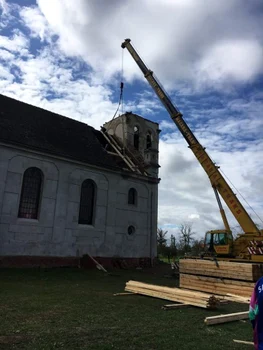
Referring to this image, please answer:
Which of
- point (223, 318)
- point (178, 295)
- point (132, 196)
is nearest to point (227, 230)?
point (178, 295)

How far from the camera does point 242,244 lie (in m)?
16.8

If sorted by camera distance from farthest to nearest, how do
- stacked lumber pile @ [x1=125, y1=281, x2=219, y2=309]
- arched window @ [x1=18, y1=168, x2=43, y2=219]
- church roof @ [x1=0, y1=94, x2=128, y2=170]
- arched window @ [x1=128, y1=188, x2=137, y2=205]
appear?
arched window @ [x1=128, y1=188, x2=137, y2=205] < church roof @ [x1=0, y1=94, x2=128, y2=170] < arched window @ [x1=18, y1=168, x2=43, y2=219] < stacked lumber pile @ [x1=125, y1=281, x2=219, y2=309]

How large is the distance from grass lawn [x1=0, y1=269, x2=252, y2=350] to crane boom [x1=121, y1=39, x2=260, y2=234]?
285 inches

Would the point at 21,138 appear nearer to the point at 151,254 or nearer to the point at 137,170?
the point at 137,170

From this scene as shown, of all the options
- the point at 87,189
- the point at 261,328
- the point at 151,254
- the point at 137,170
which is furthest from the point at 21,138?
the point at 261,328

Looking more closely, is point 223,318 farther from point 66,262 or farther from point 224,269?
point 66,262

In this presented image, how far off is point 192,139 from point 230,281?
10267 millimetres

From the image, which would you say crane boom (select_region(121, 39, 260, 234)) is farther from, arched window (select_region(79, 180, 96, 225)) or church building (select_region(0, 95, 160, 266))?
arched window (select_region(79, 180, 96, 225))

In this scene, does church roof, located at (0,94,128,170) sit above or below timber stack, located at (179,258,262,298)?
above

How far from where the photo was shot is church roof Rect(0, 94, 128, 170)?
20734mm

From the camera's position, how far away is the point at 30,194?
67.1ft

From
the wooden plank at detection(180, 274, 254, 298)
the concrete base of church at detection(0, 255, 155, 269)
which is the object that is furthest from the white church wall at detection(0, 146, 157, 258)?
the wooden plank at detection(180, 274, 254, 298)

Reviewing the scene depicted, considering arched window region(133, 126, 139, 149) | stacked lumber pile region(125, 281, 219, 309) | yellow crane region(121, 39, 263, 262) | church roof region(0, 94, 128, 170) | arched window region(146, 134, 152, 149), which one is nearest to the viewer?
stacked lumber pile region(125, 281, 219, 309)

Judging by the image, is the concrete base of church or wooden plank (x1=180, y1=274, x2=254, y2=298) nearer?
wooden plank (x1=180, y1=274, x2=254, y2=298)
